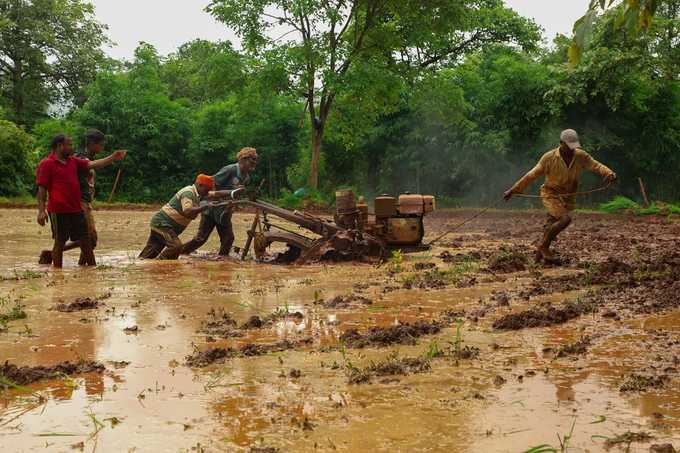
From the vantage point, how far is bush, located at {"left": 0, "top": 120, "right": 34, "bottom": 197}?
26938mm

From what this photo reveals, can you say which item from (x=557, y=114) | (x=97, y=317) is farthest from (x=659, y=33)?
(x=97, y=317)

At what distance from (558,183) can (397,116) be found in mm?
19219

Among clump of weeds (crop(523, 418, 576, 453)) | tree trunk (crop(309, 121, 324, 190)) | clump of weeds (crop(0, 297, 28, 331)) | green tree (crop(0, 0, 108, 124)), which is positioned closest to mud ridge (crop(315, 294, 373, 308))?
clump of weeds (crop(0, 297, 28, 331))

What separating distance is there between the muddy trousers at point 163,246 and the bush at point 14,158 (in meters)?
18.5

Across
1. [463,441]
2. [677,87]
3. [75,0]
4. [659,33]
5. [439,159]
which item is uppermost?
[75,0]

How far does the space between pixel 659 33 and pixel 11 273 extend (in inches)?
817

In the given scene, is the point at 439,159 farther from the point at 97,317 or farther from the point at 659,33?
the point at 97,317

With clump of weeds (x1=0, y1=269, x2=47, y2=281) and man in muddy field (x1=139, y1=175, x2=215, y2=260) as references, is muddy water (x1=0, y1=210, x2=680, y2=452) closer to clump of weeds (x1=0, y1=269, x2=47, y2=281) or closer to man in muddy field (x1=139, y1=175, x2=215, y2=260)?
clump of weeds (x1=0, y1=269, x2=47, y2=281)

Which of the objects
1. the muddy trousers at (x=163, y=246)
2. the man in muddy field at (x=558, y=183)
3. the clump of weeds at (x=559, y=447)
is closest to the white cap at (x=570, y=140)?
the man in muddy field at (x=558, y=183)

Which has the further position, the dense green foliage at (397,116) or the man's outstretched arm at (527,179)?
the dense green foliage at (397,116)

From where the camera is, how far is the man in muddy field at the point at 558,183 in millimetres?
9719

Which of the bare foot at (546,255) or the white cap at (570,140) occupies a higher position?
the white cap at (570,140)

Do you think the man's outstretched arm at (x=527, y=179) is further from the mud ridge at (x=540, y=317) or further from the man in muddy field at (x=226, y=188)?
the man in muddy field at (x=226, y=188)

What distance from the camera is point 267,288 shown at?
27.0 feet
